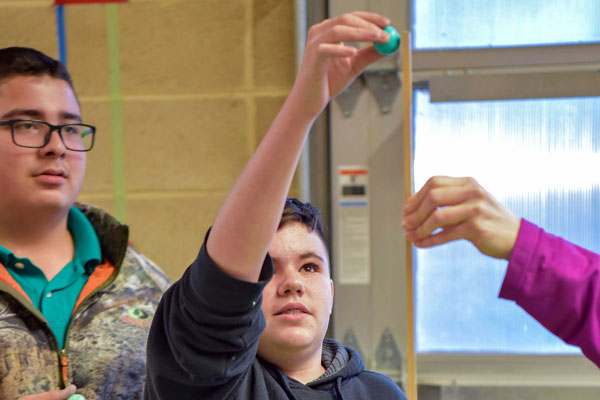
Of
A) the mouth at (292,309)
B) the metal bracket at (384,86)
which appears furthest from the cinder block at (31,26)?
the mouth at (292,309)

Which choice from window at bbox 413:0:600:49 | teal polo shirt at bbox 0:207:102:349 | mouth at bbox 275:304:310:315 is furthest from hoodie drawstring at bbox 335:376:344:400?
window at bbox 413:0:600:49

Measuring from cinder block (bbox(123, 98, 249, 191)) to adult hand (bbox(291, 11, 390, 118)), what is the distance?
1121mm

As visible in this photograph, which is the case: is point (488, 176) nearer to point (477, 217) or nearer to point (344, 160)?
point (344, 160)

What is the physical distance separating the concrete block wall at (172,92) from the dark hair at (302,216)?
0.67 metres

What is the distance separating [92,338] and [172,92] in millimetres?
903

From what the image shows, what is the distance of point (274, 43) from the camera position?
1.92 m

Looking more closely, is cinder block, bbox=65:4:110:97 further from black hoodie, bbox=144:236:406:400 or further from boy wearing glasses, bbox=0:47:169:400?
black hoodie, bbox=144:236:406:400

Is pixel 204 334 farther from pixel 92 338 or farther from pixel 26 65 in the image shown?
pixel 26 65

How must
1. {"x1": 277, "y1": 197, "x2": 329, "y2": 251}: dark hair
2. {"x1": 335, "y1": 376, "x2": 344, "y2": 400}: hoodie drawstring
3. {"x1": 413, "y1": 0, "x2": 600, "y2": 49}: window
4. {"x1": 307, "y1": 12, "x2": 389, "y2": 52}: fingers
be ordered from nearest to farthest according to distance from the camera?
{"x1": 307, "y1": 12, "x2": 389, "y2": 52}: fingers → {"x1": 335, "y1": 376, "x2": 344, "y2": 400}: hoodie drawstring → {"x1": 277, "y1": 197, "x2": 329, "y2": 251}: dark hair → {"x1": 413, "y1": 0, "x2": 600, "y2": 49}: window

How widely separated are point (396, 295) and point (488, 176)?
0.42 metres

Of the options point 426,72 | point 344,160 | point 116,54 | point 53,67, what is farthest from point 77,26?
point 426,72

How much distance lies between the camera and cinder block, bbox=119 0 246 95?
192cm

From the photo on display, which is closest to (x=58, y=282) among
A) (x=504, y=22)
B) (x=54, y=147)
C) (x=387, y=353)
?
(x=54, y=147)

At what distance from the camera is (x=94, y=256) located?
131 cm
